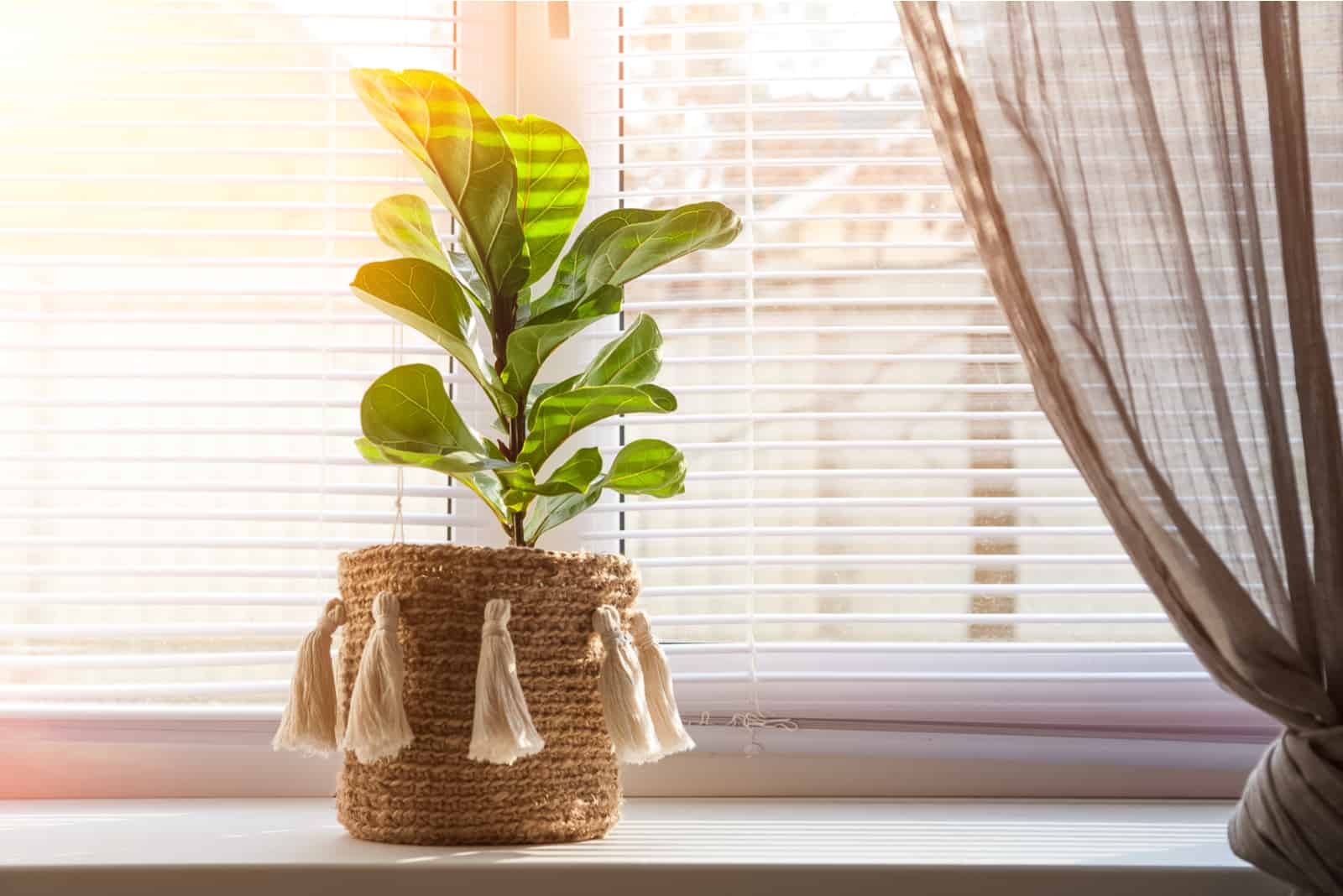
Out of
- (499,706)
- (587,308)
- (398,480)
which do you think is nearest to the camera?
(499,706)

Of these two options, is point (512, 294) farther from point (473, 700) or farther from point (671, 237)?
point (473, 700)

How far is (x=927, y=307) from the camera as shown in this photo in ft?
4.23

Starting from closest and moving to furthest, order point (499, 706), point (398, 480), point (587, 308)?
point (499, 706), point (587, 308), point (398, 480)

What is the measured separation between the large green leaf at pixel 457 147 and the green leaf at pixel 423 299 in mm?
52

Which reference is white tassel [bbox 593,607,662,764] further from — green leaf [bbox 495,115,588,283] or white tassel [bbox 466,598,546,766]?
green leaf [bbox 495,115,588,283]

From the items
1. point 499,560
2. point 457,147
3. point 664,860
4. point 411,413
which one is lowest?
point 664,860

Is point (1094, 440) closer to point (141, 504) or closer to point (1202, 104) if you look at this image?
point (1202, 104)

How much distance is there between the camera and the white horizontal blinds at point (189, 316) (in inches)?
49.9

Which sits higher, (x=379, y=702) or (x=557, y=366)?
(x=557, y=366)

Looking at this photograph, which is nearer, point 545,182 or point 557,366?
point 545,182

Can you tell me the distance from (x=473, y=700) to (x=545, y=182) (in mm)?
439

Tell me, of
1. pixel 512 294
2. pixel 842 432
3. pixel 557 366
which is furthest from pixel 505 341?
pixel 842 432

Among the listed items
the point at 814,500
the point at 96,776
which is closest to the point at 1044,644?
the point at 814,500

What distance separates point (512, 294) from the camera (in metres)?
1.02
